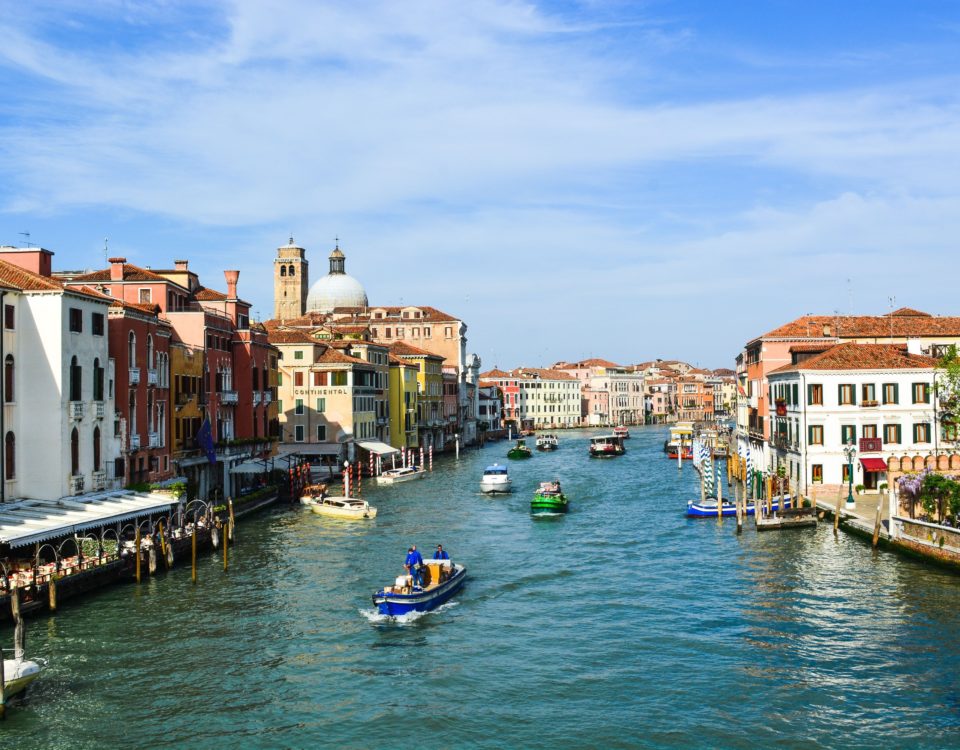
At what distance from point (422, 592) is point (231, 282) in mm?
28874

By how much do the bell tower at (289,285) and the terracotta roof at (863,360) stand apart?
8761 cm

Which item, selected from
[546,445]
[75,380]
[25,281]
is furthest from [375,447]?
[25,281]

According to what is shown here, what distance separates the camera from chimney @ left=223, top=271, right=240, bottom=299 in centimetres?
5094

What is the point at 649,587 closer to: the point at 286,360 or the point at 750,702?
the point at 750,702

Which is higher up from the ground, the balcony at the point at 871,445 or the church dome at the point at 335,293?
the church dome at the point at 335,293

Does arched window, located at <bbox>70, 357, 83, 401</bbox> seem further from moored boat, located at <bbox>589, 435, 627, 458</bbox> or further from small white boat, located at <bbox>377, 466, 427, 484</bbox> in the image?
moored boat, located at <bbox>589, 435, 627, 458</bbox>

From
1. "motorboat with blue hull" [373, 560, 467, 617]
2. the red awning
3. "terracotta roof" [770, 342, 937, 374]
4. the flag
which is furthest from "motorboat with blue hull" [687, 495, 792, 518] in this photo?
the flag

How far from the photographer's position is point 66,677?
69.8 feet

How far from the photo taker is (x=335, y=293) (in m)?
121

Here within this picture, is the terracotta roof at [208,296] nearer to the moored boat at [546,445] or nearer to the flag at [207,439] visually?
the flag at [207,439]

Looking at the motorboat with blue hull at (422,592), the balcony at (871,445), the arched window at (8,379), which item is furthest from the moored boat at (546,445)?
the arched window at (8,379)

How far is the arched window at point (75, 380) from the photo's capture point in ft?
108

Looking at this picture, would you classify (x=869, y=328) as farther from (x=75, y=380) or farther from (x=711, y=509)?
(x=75, y=380)

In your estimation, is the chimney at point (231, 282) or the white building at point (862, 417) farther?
the chimney at point (231, 282)
